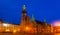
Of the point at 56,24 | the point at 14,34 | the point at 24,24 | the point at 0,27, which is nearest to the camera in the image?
the point at 14,34

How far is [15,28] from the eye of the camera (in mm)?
29344

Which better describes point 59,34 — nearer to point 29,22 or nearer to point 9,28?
point 29,22

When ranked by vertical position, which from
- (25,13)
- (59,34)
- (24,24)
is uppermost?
(25,13)

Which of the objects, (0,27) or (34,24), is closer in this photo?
(0,27)

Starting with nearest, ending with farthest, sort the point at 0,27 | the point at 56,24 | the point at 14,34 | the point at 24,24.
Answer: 1. the point at 14,34
2. the point at 0,27
3. the point at 24,24
4. the point at 56,24

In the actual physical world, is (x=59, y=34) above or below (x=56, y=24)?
below

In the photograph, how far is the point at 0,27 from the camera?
2855 cm

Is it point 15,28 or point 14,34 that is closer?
point 14,34

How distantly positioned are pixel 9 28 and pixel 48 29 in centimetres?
856

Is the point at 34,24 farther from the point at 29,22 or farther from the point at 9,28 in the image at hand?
the point at 9,28

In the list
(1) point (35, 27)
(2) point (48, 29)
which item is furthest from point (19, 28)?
(2) point (48, 29)

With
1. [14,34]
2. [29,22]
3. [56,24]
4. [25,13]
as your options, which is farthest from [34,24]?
[14,34]

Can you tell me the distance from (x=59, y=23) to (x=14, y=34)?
16.1m

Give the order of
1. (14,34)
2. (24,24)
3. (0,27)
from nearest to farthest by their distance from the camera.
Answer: (14,34), (0,27), (24,24)
